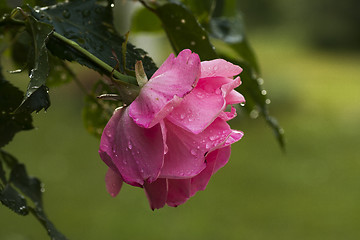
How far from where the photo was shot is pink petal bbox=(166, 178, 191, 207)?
33 centimetres

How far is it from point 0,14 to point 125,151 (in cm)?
19

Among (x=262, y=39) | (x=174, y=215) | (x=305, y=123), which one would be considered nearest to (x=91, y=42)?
(x=174, y=215)

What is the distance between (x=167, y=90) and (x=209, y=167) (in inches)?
2.4

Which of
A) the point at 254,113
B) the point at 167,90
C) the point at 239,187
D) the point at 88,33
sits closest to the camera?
the point at 167,90

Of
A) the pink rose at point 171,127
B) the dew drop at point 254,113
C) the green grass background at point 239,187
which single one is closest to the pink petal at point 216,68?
the pink rose at point 171,127

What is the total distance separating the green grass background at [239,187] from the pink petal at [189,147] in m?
1.34

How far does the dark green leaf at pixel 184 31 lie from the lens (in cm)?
43

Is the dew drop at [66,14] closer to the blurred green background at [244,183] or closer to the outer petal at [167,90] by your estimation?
the outer petal at [167,90]

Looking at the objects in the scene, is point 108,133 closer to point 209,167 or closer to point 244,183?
point 209,167

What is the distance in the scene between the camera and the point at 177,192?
338mm

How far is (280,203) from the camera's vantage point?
302 cm

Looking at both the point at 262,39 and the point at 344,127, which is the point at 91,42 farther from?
the point at 262,39

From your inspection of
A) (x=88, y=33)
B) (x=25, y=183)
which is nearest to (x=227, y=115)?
(x=88, y=33)

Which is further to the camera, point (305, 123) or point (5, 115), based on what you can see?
point (305, 123)
